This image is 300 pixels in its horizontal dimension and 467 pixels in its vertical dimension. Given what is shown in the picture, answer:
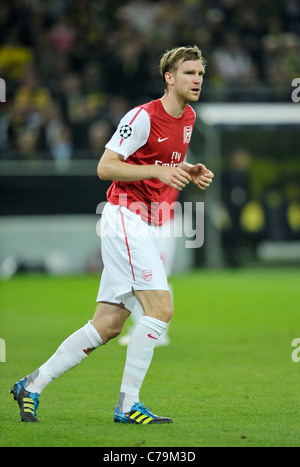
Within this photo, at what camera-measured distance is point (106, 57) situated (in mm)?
20500

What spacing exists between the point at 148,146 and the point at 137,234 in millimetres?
599

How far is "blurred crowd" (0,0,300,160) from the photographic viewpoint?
18422 mm

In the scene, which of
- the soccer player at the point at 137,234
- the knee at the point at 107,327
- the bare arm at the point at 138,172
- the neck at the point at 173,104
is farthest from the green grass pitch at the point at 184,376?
the neck at the point at 173,104

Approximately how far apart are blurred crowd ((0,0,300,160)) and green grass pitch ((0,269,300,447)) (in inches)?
201

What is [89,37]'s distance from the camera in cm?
2139

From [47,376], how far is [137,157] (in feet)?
5.09

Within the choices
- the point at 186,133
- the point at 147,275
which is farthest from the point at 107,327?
the point at 186,133

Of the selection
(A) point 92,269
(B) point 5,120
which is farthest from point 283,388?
(B) point 5,120

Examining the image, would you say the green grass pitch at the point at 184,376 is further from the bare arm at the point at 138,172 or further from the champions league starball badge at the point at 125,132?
the champions league starball badge at the point at 125,132

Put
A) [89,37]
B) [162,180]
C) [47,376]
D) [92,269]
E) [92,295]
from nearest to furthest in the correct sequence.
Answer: [162,180] → [47,376] → [92,295] → [92,269] → [89,37]

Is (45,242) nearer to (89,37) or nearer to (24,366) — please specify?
(89,37)

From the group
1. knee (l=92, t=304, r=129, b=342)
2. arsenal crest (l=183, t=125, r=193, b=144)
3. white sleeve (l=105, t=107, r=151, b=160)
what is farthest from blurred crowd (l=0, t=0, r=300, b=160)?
knee (l=92, t=304, r=129, b=342)

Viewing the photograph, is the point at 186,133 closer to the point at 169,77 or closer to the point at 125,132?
the point at 169,77

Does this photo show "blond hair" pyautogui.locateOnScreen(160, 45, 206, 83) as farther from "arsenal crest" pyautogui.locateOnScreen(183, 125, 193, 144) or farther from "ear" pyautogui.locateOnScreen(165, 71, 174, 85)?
"arsenal crest" pyautogui.locateOnScreen(183, 125, 193, 144)
